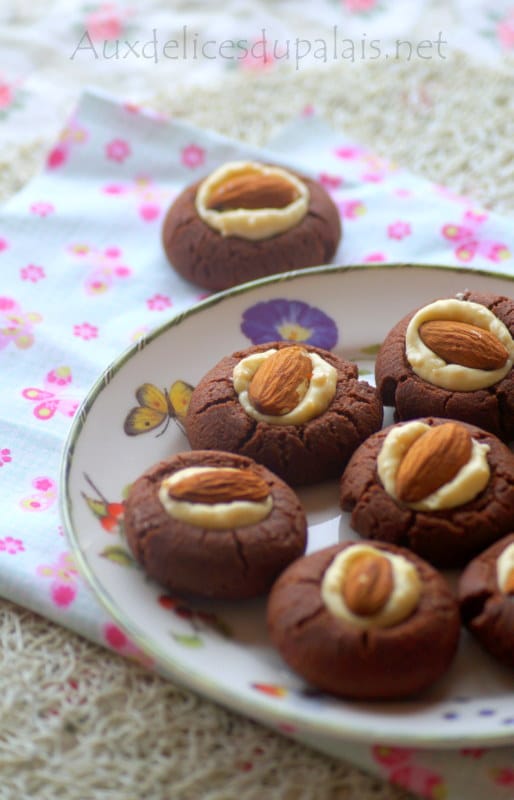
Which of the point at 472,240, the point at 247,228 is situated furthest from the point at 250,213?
the point at 472,240

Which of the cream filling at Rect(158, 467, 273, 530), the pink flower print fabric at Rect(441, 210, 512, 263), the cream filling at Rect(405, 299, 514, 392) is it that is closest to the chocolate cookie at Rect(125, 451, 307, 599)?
the cream filling at Rect(158, 467, 273, 530)

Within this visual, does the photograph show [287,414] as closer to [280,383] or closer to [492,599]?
[280,383]

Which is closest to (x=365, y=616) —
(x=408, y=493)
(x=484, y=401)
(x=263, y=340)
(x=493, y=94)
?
(x=408, y=493)

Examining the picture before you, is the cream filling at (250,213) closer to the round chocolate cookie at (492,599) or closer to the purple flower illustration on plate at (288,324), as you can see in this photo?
the purple flower illustration on plate at (288,324)

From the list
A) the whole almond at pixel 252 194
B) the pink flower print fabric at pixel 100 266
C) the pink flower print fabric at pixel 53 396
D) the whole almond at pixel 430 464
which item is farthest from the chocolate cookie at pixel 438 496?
the pink flower print fabric at pixel 100 266

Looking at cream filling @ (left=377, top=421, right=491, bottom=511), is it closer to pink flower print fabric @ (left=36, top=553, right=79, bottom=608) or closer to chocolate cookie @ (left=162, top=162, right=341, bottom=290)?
pink flower print fabric @ (left=36, top=553, right=79, bottom=608)

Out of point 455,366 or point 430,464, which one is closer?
point 430,464
